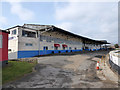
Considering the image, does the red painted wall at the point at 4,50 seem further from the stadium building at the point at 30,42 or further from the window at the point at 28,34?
the window at the point at 28,34

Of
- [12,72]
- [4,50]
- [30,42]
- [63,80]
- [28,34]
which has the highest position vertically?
[28,34]

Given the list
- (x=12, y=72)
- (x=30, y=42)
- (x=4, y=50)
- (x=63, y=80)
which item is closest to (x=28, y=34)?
(x=30, y=42)

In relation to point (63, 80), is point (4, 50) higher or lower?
higher

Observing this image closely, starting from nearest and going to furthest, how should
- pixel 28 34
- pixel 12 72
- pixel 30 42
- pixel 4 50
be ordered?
pixel 12 72 < pixel 4 50 < pixel 30 42 < pixel 28 34

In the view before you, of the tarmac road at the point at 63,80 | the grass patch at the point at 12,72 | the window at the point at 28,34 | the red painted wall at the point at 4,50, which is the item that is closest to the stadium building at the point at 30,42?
the window at the point at 28,34

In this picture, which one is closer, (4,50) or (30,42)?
(4,50)

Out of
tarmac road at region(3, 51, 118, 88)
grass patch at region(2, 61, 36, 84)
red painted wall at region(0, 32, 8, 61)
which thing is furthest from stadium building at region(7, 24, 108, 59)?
tarmac road at region(3, 51, 118, 88)

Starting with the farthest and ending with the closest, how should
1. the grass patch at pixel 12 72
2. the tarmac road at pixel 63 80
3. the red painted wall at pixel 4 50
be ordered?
the red painted wall at pixel 4 50, the grass patch at pixel 12 72, the tarmac road at pixel 63 80

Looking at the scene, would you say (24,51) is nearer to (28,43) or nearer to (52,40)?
(28,43)

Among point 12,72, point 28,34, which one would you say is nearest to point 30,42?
point 28,34

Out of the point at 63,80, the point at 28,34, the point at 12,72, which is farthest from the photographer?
the point at 28,34

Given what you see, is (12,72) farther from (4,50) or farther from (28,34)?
(28,34)

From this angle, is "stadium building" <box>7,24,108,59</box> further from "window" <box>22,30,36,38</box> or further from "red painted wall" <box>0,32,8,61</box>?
"red painted wall" <box>0,32,8,61</box>

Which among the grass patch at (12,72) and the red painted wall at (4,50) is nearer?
the grass patch at (12,72)
